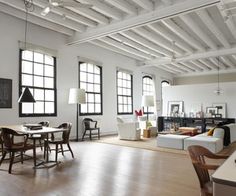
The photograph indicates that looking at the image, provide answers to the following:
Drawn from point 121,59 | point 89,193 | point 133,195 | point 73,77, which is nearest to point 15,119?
point 73,77

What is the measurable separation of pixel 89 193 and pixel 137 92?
850 cm

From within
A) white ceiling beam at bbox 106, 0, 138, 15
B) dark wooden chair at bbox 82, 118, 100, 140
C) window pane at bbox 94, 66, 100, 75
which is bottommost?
dark wooden chair at bbox 82, 118, 100, 140

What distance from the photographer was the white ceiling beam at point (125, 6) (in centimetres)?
507

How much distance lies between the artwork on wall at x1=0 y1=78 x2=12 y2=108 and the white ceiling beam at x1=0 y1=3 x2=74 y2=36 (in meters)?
1.78

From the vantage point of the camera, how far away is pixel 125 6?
5.31m

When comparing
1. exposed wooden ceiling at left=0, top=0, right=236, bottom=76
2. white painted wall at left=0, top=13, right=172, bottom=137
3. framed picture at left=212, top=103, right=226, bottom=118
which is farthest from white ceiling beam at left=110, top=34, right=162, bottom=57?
framed picture at left=212, top=103, right=226, bottom=118

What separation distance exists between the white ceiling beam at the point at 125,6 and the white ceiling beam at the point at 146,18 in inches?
7.3

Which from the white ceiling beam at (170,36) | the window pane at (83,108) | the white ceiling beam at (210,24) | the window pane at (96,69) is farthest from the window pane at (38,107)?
the white ceiling beam at (210,24)

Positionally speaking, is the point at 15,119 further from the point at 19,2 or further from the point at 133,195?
the point at 133,195

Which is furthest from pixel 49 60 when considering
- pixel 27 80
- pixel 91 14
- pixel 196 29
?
pixel 196 29

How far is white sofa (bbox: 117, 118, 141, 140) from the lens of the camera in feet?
25.9

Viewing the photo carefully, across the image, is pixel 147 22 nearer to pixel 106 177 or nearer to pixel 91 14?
pixel 91 14

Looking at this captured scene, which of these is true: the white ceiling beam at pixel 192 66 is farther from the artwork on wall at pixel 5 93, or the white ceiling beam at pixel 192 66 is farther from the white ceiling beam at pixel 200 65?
the artwork on wall at pixel 5 93

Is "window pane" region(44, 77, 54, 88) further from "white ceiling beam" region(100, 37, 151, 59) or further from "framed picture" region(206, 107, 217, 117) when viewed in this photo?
"framed picture" region(206, 107, 217, 117)
